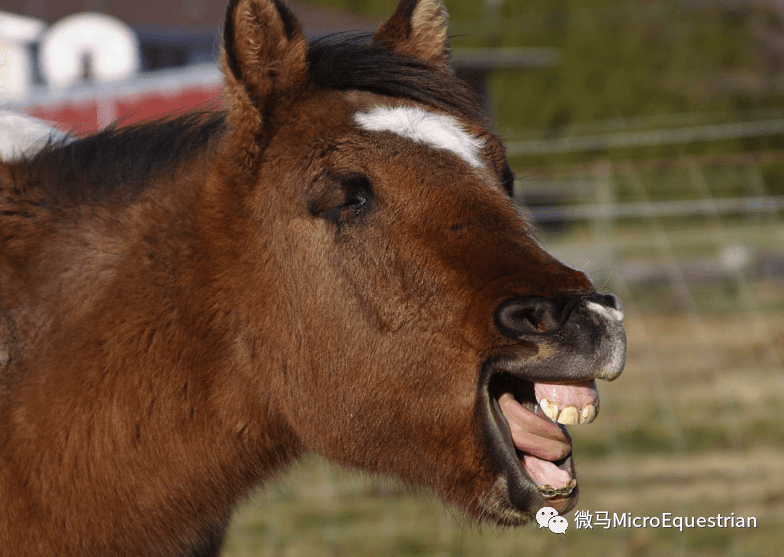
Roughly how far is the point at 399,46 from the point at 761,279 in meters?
14.1

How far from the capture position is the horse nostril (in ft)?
8.07

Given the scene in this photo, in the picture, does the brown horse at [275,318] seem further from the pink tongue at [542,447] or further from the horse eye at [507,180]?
the horse eye at [507,180]

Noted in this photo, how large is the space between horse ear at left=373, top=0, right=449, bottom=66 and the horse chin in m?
1.28

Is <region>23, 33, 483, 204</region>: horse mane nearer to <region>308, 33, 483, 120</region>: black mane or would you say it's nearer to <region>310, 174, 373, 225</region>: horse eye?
<region>308, 33, 483, 120</region>: black mane

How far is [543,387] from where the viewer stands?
104 inches

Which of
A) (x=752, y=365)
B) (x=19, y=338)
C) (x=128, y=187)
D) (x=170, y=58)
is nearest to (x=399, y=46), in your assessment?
(x=128, y=187)

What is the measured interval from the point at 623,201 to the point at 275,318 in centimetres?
2211

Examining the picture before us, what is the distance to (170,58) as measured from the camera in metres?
23.9

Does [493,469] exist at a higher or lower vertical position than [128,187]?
lower

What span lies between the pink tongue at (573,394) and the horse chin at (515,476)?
72mm

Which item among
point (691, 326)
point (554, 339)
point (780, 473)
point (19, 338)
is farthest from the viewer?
point (691, 326)

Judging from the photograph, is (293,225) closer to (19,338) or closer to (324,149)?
(324,149)

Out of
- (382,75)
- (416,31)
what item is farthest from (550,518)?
(416,31)

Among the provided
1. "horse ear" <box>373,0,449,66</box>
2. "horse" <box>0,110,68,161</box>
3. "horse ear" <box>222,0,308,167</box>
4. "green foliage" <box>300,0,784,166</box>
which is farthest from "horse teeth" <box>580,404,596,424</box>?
"green foliage" <box>300,0,784,166</box>
